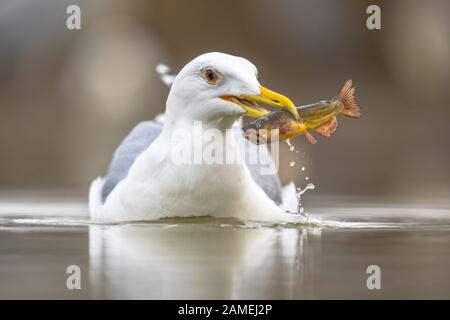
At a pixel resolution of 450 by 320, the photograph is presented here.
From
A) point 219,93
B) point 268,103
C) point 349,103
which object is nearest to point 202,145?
point 219,93

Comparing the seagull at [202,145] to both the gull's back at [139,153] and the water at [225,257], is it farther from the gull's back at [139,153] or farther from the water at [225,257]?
the gull's back at [139,153]

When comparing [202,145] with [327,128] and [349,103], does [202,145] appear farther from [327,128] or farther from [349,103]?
[349,103]

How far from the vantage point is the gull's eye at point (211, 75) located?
18.1ft

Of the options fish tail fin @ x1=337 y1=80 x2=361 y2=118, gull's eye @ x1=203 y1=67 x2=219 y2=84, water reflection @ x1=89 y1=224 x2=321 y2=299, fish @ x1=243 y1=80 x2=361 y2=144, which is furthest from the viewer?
fish tail fin @ x1=337 y1=80 x2=361 y2=118

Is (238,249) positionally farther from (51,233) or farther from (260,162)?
(260,162)

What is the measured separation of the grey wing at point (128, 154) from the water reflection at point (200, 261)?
31.8 inches

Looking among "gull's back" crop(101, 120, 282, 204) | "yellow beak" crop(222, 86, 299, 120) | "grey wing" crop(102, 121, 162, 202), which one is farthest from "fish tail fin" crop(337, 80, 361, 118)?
"grey wing" crop(102, 121, 162, 202)

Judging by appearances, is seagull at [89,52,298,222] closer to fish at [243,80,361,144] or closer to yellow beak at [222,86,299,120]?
yellow beak at [222,86,299,120]

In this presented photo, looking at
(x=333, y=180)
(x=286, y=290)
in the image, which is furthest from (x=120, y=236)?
(x=333, y=180)

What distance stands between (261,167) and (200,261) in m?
2.30

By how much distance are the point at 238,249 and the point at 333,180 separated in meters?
4.99

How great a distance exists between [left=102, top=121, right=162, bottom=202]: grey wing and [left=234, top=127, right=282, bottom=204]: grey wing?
569 mm

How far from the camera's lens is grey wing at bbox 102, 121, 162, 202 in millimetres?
6530

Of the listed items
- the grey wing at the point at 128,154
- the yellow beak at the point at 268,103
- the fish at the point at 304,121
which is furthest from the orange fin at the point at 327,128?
the grey wing at the point at 128,154
